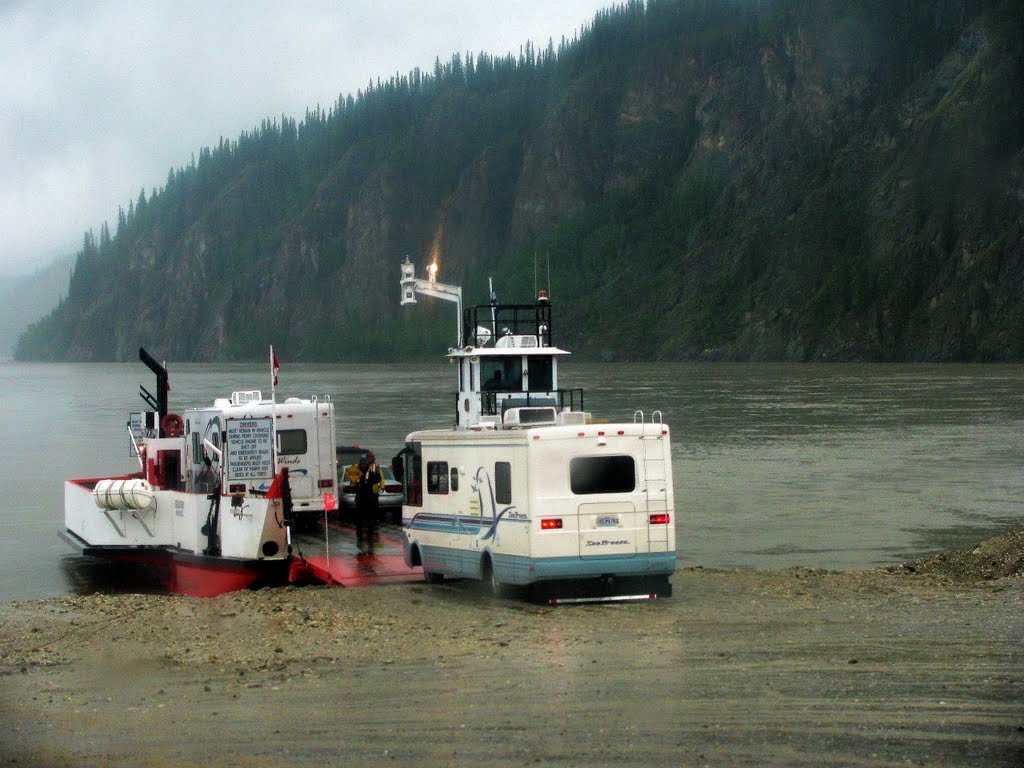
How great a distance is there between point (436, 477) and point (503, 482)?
219 centimetres

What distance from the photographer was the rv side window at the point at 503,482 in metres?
17.2

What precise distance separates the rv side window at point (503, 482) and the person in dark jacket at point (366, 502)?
20.9 ft

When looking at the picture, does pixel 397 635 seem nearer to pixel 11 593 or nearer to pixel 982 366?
pixel 11 593

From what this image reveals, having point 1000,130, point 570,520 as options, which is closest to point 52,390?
point 1000,130

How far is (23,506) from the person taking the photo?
3897 cm

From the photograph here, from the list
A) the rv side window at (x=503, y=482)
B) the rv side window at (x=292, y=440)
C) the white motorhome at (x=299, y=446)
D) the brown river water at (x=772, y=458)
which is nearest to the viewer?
the rv side window at (x=503, y=482)

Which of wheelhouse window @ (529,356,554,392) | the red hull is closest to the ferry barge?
the red hull

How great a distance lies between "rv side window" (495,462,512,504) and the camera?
17234 millimetres

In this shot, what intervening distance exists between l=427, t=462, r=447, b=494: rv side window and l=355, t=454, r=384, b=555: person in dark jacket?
4205 millimetres

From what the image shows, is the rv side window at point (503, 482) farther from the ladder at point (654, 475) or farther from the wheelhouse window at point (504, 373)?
the wheelhouse window at point (504, 373)

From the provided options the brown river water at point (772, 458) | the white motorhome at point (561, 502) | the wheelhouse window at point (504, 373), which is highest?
the wheelhouse window at point (504, 373)

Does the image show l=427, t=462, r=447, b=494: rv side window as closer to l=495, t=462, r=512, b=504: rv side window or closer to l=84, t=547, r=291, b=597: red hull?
l=495, t=462, r=512, b=504: rv side window

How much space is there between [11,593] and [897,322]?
410ft

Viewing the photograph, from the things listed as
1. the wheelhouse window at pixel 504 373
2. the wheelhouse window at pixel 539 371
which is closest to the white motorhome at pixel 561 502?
the wheelhouse window at pixel 504 373
